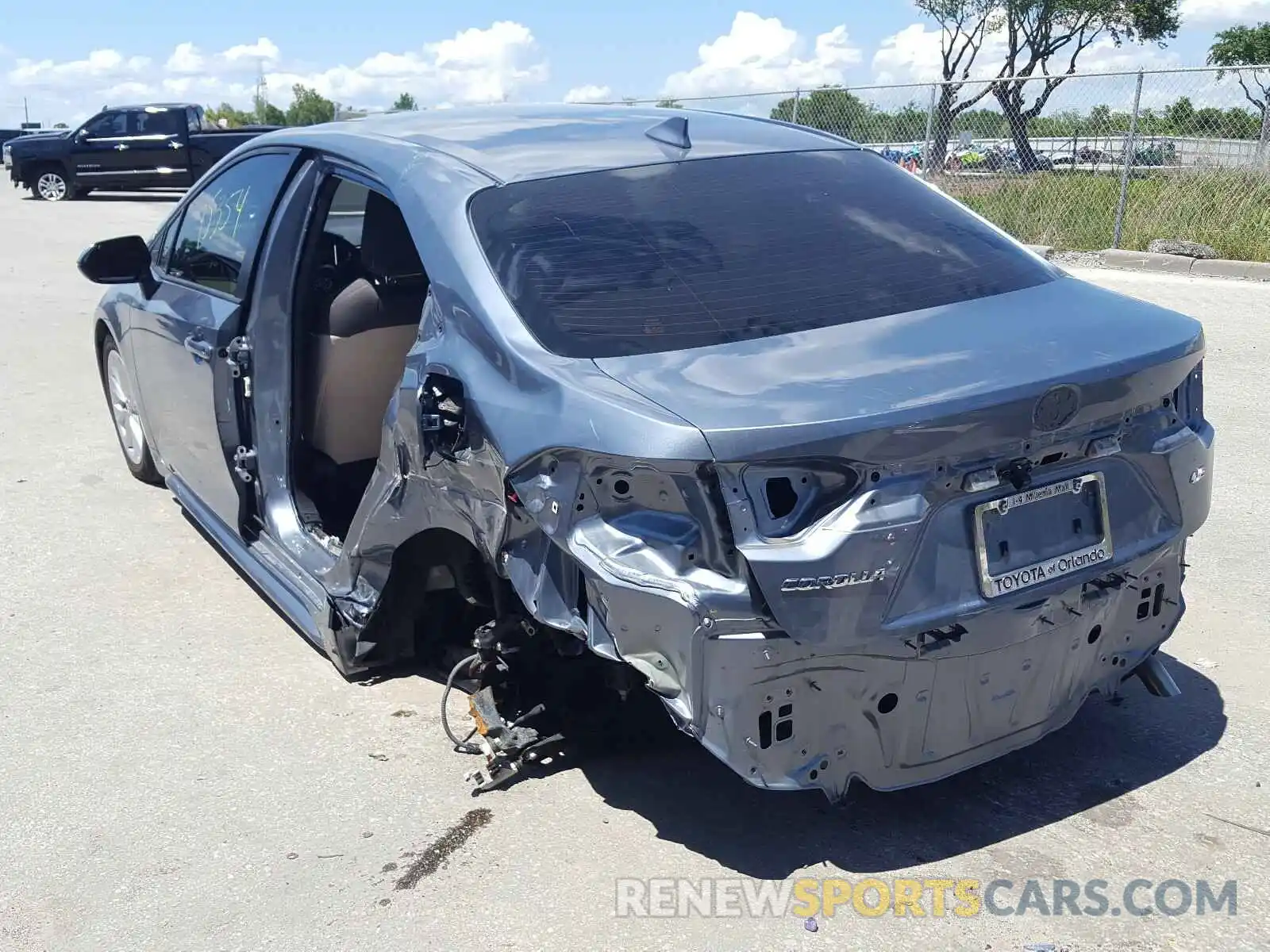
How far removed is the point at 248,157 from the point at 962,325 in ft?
9.24

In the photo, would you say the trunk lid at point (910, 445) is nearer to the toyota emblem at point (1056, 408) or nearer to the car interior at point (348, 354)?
the toyota emblem at point (1056, 408)

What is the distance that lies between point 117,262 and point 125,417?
132cm

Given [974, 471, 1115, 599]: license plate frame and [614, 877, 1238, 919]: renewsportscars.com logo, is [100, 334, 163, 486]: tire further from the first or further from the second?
[974, 471, 1115, 599]: license plate frame

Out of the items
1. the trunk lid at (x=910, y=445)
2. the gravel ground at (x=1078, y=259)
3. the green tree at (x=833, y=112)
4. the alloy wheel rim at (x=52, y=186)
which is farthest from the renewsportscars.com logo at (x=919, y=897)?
the alloy wheel rim at (x=52, y=186)

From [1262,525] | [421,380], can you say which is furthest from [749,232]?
[1262,525]

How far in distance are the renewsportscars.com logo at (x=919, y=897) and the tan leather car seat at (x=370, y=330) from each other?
216cm

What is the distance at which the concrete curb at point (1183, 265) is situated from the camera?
38.4ft

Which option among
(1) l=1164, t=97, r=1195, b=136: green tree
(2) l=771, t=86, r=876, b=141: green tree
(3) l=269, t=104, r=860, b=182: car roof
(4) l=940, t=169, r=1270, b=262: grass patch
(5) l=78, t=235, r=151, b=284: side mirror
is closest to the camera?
(3) l=269, t=104, r=860, b=182: car roof

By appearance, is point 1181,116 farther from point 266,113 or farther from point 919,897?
point 266,113

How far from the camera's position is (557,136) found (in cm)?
366

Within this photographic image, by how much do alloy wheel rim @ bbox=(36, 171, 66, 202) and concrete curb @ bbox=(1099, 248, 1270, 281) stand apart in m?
20.8

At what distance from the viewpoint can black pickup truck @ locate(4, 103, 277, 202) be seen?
2389 cm

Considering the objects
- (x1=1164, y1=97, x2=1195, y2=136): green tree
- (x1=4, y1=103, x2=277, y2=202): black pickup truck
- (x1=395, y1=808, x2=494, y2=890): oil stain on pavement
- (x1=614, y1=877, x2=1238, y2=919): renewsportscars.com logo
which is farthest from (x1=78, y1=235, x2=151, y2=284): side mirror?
(x1=4, y1=103, x2=277, y2=202): black pickup truck

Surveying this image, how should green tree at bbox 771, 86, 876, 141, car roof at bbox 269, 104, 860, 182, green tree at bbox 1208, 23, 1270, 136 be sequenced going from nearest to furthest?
car roof at bbox 269, 104, 860, 182, green tree at bbox 771, 86, 876, 141, green tree at bbox 1208, 23, 1270, 136
